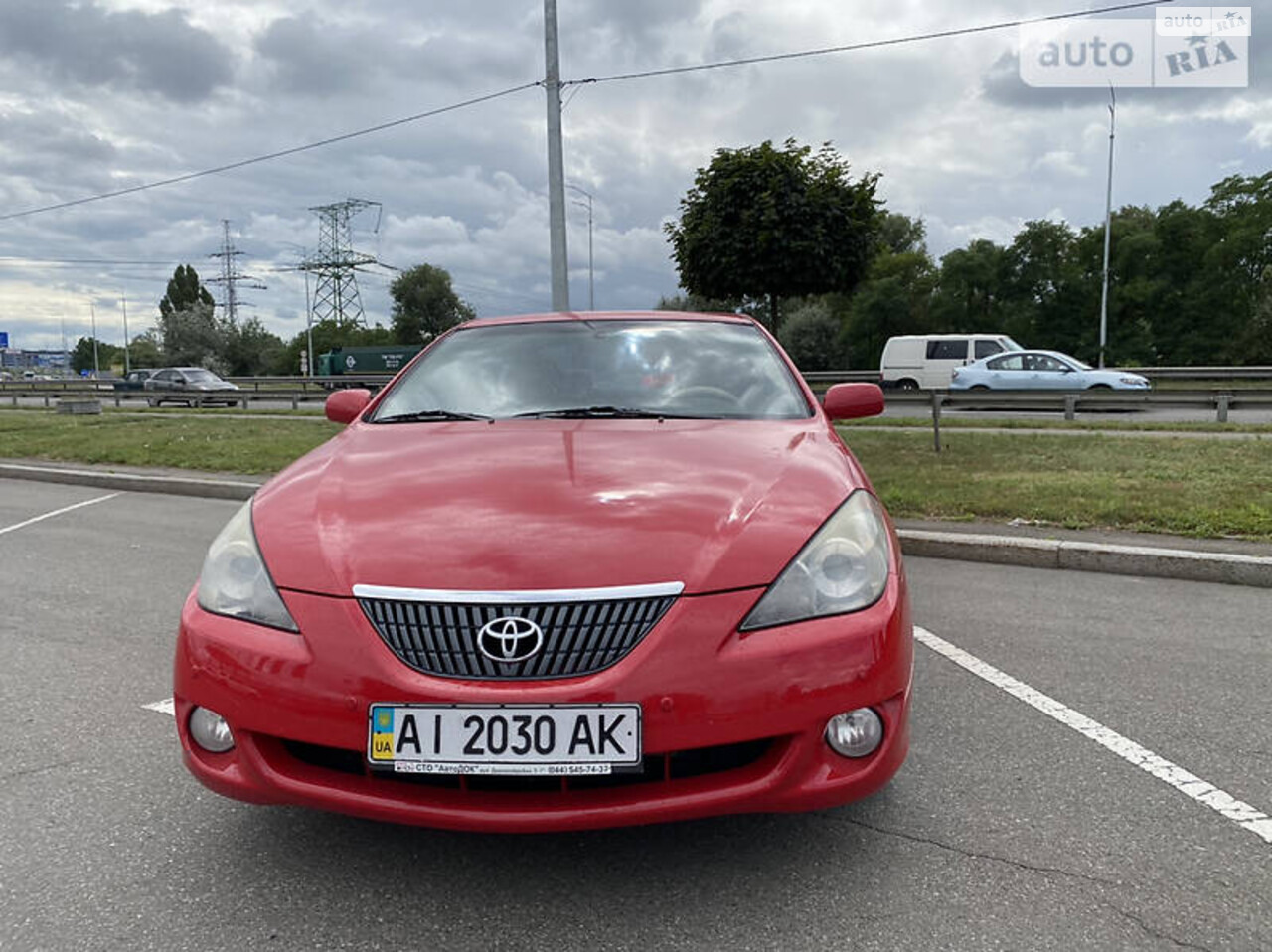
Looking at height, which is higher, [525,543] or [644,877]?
[525,543]

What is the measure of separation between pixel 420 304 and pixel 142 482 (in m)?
69.1

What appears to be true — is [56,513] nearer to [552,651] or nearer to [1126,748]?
[552,651]

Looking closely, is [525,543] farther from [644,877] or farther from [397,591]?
[644,877]

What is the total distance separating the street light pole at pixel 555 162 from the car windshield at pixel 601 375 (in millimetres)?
9313

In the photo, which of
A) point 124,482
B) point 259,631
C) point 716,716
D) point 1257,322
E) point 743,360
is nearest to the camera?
point 716,716

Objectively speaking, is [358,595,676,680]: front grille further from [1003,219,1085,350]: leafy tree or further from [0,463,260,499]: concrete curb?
[1003,219,1085,350]: leafy tree

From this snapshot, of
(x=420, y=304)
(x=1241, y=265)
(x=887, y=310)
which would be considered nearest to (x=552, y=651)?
(x=1241, y=265)

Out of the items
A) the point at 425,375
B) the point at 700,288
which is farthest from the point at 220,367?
the point at 425,375

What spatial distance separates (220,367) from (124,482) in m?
71.5

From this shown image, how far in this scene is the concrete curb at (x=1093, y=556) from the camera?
4.86 metres

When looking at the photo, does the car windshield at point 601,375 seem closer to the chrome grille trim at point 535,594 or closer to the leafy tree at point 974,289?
the chrome grille trim at point 535,594

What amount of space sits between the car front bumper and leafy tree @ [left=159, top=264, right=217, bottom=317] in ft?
351

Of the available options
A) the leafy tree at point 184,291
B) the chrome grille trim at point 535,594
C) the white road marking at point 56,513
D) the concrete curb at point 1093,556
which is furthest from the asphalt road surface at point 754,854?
the leafy tree at point 184,291

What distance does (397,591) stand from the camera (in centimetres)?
188
